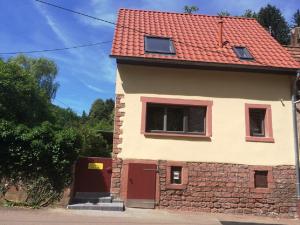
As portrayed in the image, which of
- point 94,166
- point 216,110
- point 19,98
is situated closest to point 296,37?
point 216,110

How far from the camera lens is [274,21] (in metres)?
30.9

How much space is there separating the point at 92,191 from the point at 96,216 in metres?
2.43

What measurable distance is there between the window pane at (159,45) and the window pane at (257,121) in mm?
3638

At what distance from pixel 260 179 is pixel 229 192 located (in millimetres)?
1199

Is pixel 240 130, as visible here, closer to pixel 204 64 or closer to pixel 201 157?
pixel 201 157

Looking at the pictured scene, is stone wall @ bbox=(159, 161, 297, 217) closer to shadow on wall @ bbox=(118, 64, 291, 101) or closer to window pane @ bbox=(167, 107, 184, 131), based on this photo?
window pane @ bbox=(167, 107, 184, 131)

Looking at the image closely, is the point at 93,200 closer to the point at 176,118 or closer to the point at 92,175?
the point at 92,175

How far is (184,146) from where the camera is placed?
13.2 meters

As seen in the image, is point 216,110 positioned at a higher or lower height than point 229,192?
higher

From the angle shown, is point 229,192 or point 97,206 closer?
point 97,206

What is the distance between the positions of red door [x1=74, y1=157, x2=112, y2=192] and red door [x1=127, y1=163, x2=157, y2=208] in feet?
2.67

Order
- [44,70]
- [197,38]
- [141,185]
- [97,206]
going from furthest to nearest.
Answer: [44,70] < [197,38] < [141,185] < [97,206]

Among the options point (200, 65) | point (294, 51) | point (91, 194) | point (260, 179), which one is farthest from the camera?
point (294, 51)

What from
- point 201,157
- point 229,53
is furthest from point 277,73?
point 201,157
